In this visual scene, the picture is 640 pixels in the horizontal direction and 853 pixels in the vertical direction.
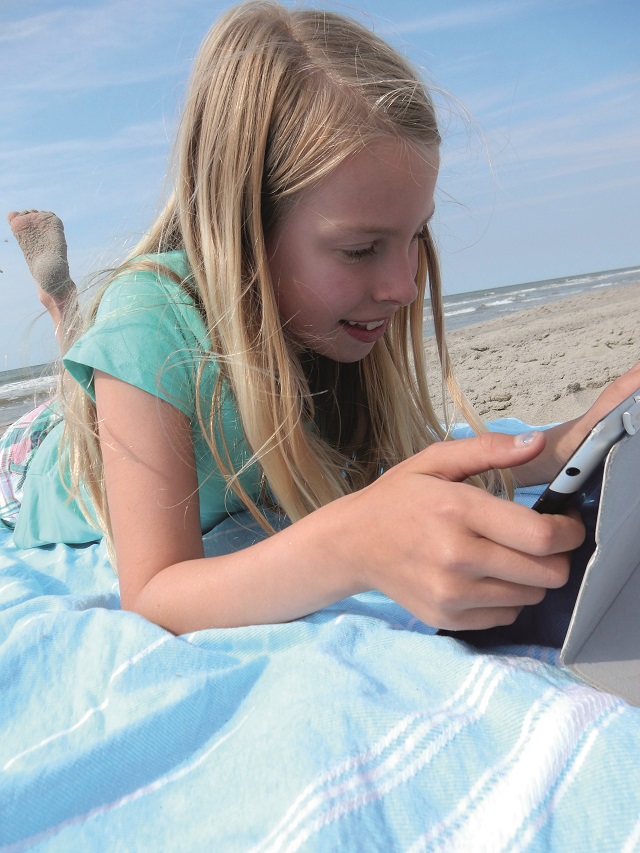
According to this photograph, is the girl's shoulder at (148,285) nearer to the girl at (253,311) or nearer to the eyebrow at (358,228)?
the girl at (253,311)

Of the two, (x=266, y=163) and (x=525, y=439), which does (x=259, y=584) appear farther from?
(x=266, y=163)

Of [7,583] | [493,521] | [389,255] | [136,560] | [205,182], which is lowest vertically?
[7,583]

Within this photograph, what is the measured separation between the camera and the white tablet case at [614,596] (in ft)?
2.45

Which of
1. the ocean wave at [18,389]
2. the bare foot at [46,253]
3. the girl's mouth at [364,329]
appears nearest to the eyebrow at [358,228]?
the girl's mouth at [364,329]

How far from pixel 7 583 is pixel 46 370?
69cm

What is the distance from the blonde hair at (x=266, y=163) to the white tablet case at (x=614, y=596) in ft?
2.40

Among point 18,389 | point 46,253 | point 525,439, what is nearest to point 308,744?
point 525,439

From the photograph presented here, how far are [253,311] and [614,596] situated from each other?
35.5 inches

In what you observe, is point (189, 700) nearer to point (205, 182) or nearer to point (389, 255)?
point (389, 255)

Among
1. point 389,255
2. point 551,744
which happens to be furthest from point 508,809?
point 389,255

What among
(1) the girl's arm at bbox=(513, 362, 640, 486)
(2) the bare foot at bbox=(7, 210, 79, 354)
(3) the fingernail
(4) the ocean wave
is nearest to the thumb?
(3) the fingernail

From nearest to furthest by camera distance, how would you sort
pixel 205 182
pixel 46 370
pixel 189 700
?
pixel 189 700, pixel 205 182, pixel 46 370

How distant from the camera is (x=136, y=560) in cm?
127

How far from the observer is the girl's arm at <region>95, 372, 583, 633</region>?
32.8 inches
